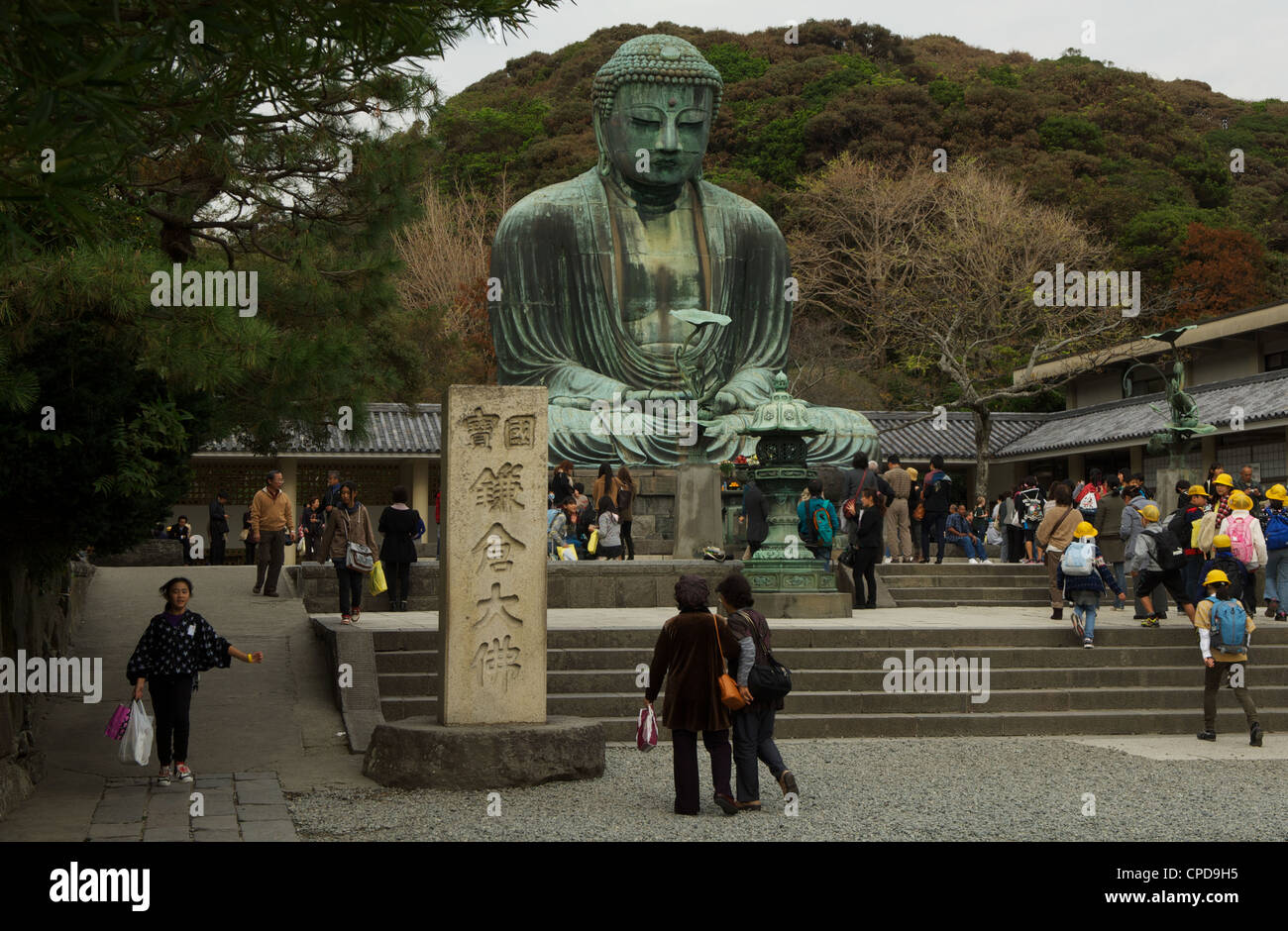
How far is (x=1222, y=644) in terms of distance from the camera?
28.9 feet

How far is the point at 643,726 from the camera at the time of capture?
21.0 feet

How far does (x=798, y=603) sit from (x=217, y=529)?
12593mm

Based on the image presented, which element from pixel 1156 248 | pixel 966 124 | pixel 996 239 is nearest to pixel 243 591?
pixel 996 239

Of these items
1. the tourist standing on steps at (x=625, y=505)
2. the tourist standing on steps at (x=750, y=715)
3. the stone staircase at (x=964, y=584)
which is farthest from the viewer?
the tourist standing on steps at (x=625, y=505)

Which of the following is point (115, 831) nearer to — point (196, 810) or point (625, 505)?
point (196, 810)

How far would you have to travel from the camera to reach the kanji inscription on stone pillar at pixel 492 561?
736 centimetres

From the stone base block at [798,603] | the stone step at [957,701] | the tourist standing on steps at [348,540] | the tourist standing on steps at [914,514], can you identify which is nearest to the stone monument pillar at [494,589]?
the stone step at [957,701]

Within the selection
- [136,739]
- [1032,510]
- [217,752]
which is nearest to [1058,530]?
[1032,510]

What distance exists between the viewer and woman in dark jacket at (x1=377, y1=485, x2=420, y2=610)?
11.4 m

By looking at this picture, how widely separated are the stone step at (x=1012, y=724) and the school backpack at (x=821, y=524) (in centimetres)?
339

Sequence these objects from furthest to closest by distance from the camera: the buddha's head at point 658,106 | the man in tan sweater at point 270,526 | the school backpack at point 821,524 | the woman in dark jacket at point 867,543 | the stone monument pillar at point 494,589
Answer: the buddha's head at point 658,106, the man in tan sweater at point 270,526, the school backpack at point 821,524, the woman in dark jacket at point 867,543, the stone monument pillar at point 494,589

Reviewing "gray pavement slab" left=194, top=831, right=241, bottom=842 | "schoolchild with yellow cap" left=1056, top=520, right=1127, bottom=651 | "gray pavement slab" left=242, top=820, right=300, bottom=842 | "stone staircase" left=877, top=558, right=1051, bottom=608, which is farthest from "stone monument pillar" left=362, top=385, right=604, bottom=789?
"stone staircase" left=877, top=558, right=1051, bottom=608

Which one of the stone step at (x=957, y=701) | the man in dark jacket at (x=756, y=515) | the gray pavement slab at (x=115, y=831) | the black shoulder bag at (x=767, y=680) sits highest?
the man in dark jacket at (x=756, y=515)

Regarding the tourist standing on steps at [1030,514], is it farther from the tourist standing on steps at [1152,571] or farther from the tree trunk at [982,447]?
the tree trunk at [982,447]
